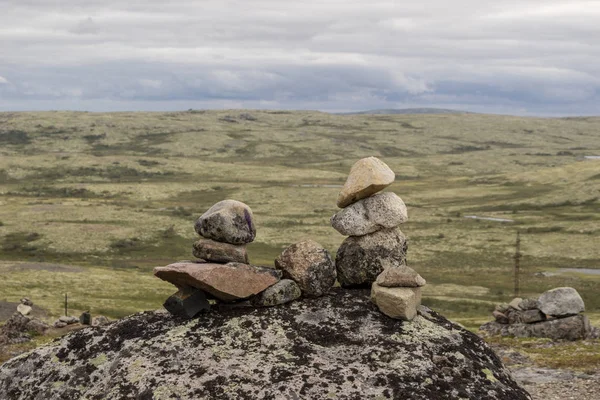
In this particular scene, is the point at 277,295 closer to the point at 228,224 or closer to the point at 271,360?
the point at 271,360

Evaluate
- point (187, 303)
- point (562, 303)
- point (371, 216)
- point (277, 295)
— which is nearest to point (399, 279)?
point (371, 216)

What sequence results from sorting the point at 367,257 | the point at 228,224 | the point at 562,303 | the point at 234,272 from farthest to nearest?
the point at 562,303 → the point at 367,257 → the point at 228,224 → the point at 234,272

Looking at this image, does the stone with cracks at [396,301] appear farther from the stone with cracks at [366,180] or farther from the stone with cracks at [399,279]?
the stone with cracks at [366,180]

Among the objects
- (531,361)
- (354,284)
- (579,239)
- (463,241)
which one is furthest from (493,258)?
(354,284)

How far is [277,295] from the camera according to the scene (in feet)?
62.1

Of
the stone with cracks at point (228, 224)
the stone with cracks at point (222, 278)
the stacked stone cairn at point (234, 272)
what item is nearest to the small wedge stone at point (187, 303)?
the stacked stone cairn at point (234, 272)

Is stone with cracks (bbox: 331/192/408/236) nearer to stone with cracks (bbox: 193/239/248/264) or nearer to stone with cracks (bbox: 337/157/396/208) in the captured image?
stone with cracks (bbox: 337/157/396/208)

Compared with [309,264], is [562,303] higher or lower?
lower

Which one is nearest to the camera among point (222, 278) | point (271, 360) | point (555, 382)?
point (271, 360)

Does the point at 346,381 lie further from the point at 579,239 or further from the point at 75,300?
the point at 579,239

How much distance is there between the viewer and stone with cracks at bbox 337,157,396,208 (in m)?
20.8

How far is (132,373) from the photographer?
1675 centimetres

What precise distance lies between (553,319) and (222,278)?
3946 cm

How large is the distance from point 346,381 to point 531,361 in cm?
2652
